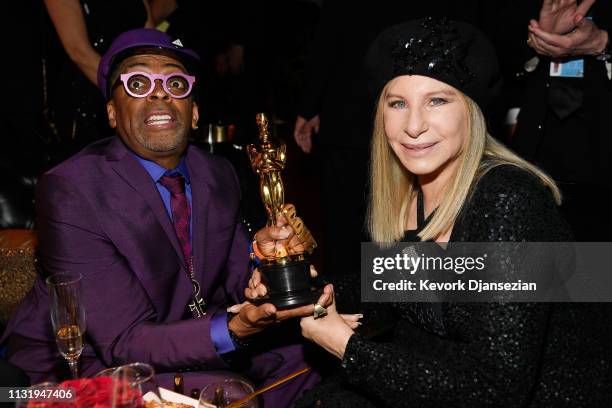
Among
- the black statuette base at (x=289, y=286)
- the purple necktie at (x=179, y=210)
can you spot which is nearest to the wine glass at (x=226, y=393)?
the black statuette base at (x=289, y=286)

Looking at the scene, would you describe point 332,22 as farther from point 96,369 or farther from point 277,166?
point 96,369

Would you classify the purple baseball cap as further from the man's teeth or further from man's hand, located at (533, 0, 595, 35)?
man's hand, located at (533, 0, 595, 35)

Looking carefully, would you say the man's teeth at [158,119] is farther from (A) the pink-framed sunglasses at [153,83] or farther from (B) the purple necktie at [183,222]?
(B) the purple necktie at [183,222]

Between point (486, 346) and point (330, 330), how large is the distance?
51cm

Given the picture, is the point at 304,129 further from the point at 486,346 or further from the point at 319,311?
the point at 486,346

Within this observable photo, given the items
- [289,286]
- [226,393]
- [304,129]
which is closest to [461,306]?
[289,286]

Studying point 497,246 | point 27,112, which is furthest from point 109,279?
point 27,112

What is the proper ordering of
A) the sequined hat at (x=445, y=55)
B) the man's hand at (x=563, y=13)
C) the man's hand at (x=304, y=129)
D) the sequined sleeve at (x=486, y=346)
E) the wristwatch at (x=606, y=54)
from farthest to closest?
the man's hand at (x=304, y=129)
the wristwatch at (x=606, y=54)
the man's hand at (x=563, y=13)
the sequined hat at (x=445, y=55)
the sequined sleeve at (x=486, y=346)

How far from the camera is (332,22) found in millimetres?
3691

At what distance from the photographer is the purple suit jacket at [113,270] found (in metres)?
2.25

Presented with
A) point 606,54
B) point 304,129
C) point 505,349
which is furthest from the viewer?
point 304,129

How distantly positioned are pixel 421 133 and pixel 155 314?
1.25m

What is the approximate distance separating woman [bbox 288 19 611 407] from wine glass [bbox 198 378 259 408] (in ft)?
1.41

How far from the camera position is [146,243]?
2.37 m
